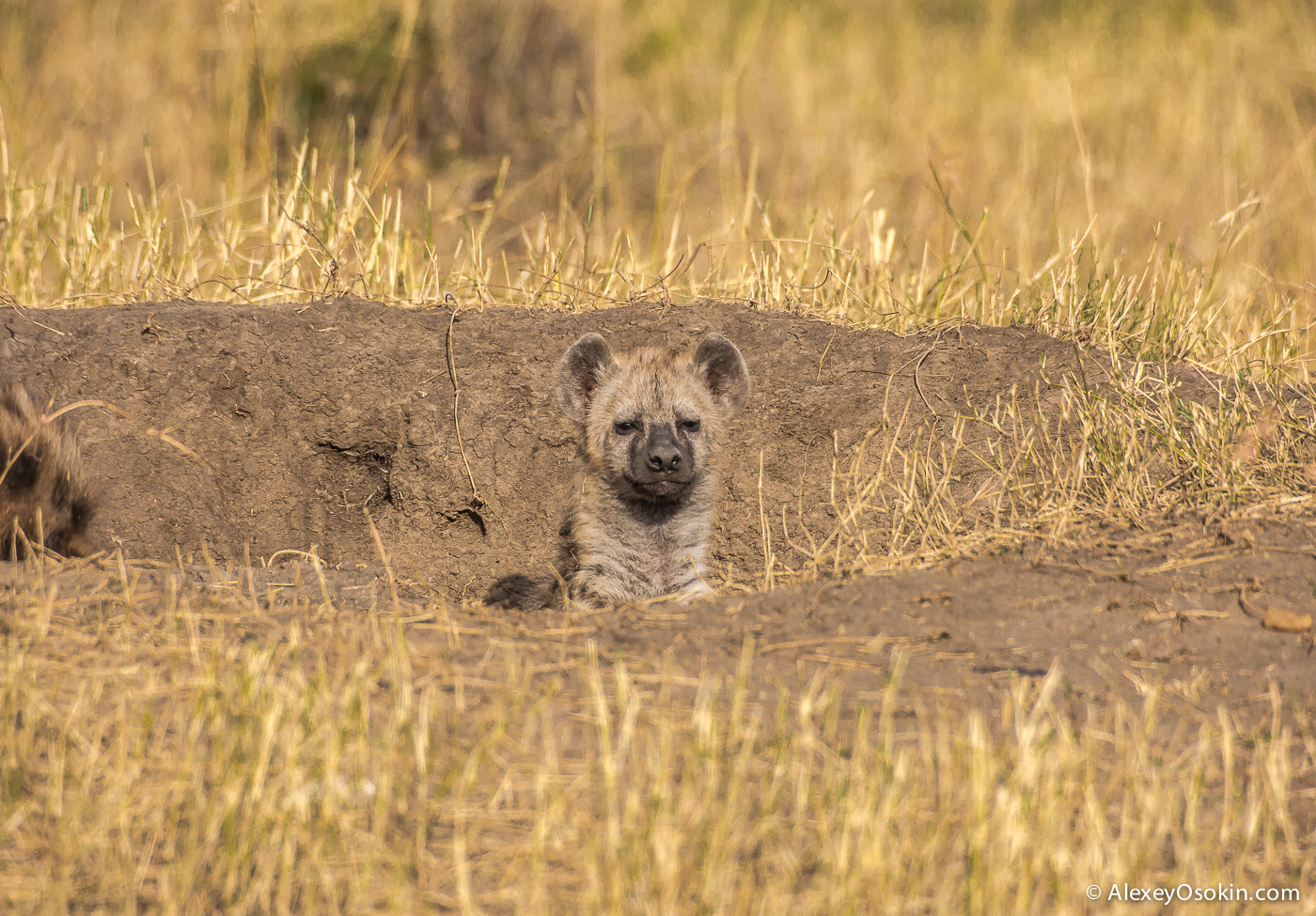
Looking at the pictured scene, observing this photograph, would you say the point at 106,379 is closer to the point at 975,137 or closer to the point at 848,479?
the point at 848,479

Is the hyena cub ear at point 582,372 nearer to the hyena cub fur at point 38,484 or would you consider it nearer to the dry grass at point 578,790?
the hyena cub fur at point 38,484

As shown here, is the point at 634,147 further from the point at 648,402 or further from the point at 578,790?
the point at 578,790

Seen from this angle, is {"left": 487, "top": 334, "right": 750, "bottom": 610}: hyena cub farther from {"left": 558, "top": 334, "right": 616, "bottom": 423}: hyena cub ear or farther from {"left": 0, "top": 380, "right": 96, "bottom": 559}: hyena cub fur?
{"left": 0, "top": 380, "right": 96, "bottom": 559}: hyena cub fur

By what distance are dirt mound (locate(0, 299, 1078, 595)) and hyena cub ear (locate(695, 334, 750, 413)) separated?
0.36 m

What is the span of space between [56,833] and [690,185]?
899 centimetres

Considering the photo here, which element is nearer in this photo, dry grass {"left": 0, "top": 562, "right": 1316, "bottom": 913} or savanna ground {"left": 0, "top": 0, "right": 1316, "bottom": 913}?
dry grass {"left": 0, "top": 562, "right": 1316, "bottom": 913}

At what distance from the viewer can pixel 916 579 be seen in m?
3.73

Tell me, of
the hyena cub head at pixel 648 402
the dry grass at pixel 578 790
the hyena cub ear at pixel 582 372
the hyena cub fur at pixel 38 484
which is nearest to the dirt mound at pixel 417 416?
the hyena cub fur at pixel 38 484

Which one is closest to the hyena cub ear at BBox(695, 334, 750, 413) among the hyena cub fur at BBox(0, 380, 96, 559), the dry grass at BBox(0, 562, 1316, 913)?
the dry grass at BBox(0, 562, 1316, 913)

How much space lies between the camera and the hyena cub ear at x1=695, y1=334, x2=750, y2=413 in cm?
521

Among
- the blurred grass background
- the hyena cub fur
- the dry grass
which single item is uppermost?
the blurred grass background

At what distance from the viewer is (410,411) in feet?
18.6

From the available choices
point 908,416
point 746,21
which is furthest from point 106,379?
point 746,21

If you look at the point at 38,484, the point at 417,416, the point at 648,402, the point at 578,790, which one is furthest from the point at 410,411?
the point at 578,790
